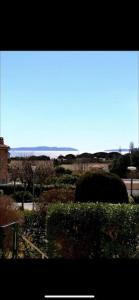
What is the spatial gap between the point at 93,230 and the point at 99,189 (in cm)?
246

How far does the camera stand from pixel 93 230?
15.4 ft

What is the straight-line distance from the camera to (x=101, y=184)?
7164 millimetres

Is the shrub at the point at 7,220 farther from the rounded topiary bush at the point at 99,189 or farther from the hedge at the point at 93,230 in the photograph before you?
the rounded topiary bush at the point at 99,189

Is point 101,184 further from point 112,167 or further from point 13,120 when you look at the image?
point 112,167

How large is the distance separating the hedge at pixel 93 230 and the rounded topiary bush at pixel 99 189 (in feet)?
7.46

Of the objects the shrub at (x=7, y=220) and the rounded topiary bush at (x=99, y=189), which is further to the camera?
the rounded topiary bush at (x=99, y=189)

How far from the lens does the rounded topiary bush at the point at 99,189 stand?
23.3ft

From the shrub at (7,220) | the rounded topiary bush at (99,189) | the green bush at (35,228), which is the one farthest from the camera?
the rounded topiary bush at (99,189)

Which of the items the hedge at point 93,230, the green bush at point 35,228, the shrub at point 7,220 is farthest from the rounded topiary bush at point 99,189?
the hedge at point 93,230

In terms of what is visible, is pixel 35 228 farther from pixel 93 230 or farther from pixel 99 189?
pixel 93 230

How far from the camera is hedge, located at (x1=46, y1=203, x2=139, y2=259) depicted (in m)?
4.66

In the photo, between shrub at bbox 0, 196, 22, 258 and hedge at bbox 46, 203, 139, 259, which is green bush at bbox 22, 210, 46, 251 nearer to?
shrub at bbox 0, 196, 22, 258

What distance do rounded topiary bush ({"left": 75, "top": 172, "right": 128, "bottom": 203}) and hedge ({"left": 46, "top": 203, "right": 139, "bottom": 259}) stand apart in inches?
89.5
